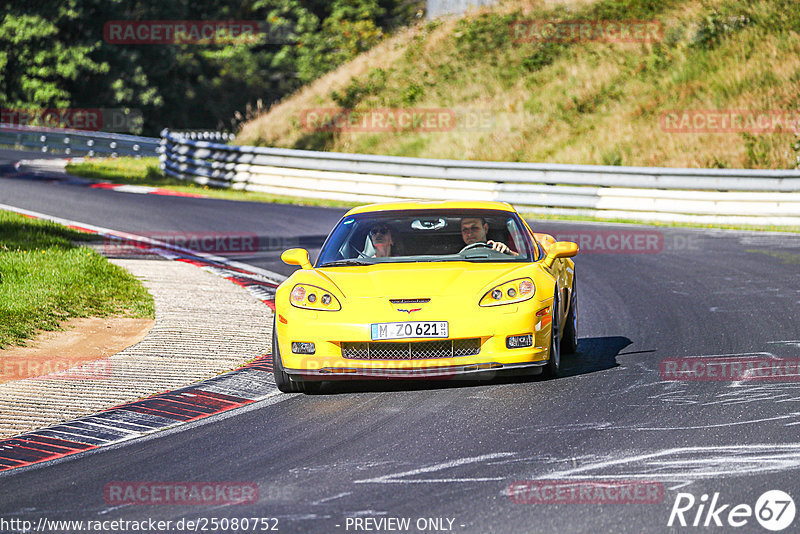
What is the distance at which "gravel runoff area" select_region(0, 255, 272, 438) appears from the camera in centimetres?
777

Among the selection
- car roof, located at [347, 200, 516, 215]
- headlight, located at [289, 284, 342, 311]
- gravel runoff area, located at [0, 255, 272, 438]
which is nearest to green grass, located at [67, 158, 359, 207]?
gravel runoff area, located at [0, 255, 272, 438]

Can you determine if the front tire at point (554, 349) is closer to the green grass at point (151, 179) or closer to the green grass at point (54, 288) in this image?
the green grass at point (54, 288)

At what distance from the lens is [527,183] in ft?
77.3

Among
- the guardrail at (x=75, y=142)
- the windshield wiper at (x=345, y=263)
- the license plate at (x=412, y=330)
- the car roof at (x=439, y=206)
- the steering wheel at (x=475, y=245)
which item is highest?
the guardrail at (x=75, y=142)

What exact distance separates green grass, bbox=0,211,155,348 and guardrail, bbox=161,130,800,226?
10.2 m

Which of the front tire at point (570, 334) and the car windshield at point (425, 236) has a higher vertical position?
the car windshield at point (425, 236)

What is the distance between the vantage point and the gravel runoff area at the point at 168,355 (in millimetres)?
7773

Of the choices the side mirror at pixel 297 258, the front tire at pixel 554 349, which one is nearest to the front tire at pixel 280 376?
the side mirror at pixel 297 258

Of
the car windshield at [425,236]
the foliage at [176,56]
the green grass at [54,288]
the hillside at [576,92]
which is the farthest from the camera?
the foliage at [176,56]

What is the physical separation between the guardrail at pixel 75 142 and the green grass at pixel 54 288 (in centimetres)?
2270

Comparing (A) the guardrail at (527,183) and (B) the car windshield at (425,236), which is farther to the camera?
(A) the guardrail at (527,183)

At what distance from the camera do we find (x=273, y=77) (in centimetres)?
5872

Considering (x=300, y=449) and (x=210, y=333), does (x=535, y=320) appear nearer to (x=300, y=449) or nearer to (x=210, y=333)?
(x=300, y=449)

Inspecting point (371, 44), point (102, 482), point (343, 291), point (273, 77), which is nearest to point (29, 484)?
point (102, 482)
